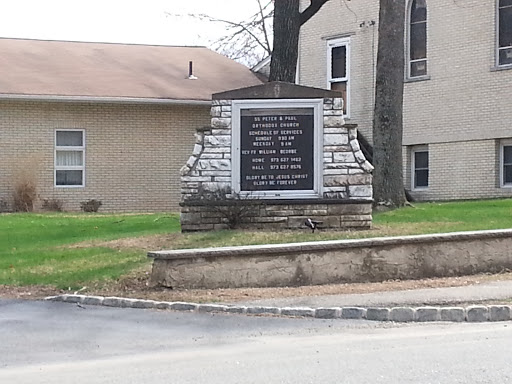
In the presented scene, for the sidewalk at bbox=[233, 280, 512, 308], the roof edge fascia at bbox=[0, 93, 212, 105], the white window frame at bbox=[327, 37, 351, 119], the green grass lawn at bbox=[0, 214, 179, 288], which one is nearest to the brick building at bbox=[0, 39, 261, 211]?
the roof edge fascia at bbox=[0, 93, 212, 105]

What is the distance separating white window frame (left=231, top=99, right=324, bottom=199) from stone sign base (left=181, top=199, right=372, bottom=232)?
0.12 meters

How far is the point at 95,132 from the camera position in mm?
27812

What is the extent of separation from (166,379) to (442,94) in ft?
67.4

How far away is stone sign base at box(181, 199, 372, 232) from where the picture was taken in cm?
1568

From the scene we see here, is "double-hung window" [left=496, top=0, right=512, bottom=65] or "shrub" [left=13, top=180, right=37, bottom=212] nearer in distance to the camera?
"double-hung window" [left=496, top=0, right=512, bottom=65]

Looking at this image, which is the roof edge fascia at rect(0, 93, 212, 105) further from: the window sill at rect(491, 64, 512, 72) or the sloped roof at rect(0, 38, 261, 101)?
the window sill at rect(491, 64, 512, 72)

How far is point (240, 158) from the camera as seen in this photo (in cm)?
1568

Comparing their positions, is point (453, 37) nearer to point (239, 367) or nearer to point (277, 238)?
point (277, 238)

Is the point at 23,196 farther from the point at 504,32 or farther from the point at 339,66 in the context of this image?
the point at 504,32

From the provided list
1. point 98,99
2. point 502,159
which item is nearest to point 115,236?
point 98,99

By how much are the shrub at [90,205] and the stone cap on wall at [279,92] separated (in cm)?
1246

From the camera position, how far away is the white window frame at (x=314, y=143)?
15.6 m

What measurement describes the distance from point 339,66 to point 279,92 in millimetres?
15051

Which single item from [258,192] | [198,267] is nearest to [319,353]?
[198,267]
